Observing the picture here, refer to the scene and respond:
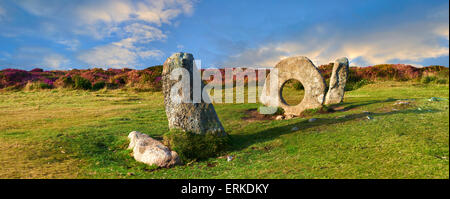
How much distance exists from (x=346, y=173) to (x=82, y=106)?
18.4m

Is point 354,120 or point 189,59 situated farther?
point 354,120

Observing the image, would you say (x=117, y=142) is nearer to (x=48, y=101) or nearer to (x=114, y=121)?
(x=114, y=121)

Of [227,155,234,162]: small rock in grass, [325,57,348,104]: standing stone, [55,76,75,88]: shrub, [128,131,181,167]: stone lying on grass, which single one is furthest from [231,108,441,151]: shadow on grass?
[55,76,75,88]: shrub

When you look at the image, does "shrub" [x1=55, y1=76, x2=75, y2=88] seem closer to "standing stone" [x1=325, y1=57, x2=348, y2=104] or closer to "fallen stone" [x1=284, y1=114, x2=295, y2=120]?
"fallen stone" [x1=284, y1=114, x2=295, y2=120]

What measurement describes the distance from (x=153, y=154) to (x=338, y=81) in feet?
46.3

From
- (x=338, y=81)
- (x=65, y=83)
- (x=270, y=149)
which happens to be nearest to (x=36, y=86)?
(x=65, y=83)

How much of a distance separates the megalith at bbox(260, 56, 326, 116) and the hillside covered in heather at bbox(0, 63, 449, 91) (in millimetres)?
16733

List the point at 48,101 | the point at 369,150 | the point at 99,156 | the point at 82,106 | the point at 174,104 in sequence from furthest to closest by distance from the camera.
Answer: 1. the point at 48,101
2. the point at 82,106
3. the point at 174,104
4. the point at 99,156
5. the point at 369,150

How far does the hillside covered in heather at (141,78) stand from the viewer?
29688 mm

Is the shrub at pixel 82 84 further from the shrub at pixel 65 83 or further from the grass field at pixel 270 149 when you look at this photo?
the grass field at pixel 270 149

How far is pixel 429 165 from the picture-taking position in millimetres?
5949

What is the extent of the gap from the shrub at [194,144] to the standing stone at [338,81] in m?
11.5

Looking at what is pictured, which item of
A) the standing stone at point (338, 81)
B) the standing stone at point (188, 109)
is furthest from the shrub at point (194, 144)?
the standing stone at point (338, 81)
